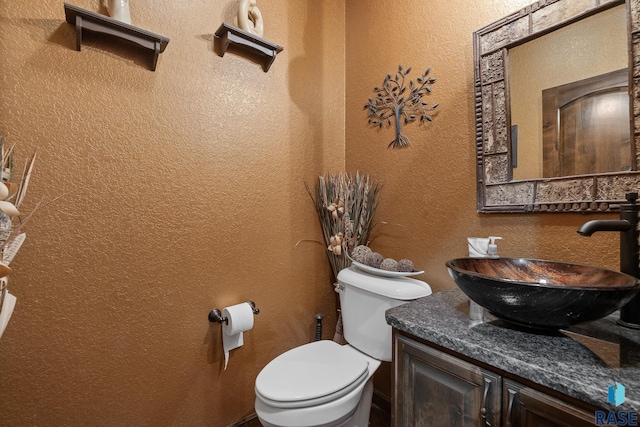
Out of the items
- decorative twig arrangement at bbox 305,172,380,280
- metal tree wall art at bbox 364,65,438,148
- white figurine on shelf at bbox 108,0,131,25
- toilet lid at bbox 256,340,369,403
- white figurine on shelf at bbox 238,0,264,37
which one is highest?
white figurine on shelf at bbox 238,0,264,37

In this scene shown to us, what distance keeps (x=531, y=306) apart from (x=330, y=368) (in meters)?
0.81

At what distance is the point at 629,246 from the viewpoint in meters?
0.82

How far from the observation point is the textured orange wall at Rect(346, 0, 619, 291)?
1147mm

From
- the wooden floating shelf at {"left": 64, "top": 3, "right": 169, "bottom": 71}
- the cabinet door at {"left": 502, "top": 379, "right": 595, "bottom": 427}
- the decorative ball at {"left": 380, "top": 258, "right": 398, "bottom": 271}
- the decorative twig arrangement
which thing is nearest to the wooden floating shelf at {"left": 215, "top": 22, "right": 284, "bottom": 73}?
the wooden floating shelf at {"left": 64, "top": 3, "right": 169, "bottom": 71}

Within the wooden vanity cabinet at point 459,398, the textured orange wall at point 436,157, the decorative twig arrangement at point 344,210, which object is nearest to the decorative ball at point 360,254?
the decorative twig arrangement at point 344,210

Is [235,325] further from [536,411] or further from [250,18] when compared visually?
[250,18]

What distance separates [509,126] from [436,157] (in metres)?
0.34

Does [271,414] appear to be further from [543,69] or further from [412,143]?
[543,69]

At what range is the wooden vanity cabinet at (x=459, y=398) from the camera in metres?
0.62

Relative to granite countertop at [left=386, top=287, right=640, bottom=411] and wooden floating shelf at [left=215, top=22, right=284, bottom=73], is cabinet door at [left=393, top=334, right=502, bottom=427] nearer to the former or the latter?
granite countertop at [left=386, top=287, right=640, bottom=411]

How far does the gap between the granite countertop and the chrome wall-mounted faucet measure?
36 millimetres

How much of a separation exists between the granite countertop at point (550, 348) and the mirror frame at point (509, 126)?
409mm

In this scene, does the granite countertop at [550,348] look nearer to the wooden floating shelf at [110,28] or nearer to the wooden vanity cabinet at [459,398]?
the wooden vanity cabinet at [459,398]

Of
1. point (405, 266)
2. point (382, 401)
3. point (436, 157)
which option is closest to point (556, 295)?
point (405, 266)
